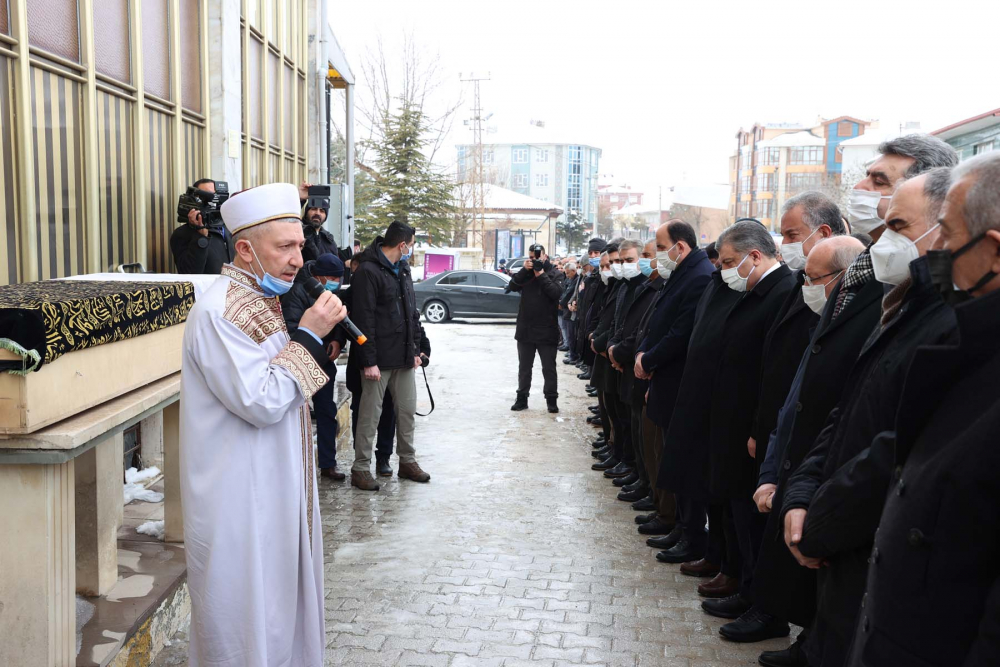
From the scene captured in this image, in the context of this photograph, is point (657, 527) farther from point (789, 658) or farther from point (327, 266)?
point (327, 266)

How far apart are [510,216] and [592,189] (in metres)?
44.2

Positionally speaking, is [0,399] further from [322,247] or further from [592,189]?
[592,189]

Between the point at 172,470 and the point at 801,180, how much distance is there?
3053 inches

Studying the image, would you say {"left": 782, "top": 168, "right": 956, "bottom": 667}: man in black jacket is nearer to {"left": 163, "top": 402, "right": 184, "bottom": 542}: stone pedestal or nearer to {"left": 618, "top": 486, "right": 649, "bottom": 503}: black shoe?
{"left": 163, "top": 402, "right": 184, "bottom": 542}: stone pedestal

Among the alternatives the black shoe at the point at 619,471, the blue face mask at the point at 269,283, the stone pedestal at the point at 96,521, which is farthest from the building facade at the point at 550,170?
the blue face mask at the point at 269,283

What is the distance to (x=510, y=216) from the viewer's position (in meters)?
53.2

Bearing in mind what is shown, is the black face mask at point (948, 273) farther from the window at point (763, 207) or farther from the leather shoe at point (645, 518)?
the window at point (763, 207)

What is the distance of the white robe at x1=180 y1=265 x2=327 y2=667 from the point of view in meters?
2.91

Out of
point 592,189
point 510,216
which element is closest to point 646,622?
point 510,216

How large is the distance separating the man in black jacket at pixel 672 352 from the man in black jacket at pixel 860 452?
2.66 metres

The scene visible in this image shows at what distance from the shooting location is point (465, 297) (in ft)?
74.8

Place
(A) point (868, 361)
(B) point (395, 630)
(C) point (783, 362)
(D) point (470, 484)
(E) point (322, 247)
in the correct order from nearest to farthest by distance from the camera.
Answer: (A) point (868, 361) < (C) point (783, 362) < (B) point (395, 630) < (D) point (470, 484) < (E) point (322, 247)

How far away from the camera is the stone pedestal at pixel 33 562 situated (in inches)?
117

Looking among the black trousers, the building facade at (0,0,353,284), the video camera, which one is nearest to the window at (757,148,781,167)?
the black trousers
